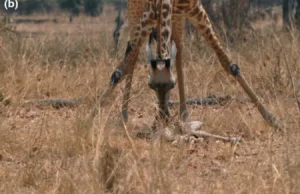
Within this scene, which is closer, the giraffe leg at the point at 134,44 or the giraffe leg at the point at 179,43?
the giraffe leg at the point at 134,44

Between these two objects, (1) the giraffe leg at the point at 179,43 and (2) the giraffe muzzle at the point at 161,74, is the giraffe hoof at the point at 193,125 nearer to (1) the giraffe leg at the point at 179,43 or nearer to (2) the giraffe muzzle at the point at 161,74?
(1) the giraffe leg at the point at 179,43

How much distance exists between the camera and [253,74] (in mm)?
8062

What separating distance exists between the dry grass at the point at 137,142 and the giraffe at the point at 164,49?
0.16 metres

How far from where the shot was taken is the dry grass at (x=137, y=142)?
160 inches

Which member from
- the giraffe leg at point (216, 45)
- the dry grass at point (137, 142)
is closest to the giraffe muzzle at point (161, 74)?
the dry grass at point (137, 142)

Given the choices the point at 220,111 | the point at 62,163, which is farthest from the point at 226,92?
the point at 62,163

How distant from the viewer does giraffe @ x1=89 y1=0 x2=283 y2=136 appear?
519cm

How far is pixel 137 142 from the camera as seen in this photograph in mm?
5129

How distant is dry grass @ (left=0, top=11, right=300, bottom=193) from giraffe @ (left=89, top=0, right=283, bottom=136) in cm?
16

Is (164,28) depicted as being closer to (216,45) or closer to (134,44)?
(134,44)

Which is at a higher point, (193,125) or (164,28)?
(164,28)

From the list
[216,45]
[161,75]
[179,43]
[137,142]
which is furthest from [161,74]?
[179,43]

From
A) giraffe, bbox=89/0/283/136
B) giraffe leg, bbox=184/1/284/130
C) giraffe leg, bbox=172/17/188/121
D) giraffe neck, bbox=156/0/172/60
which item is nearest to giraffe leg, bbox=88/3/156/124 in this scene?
giraffe, bbox=89/0/283/136

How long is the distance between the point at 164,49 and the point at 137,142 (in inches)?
26.6
